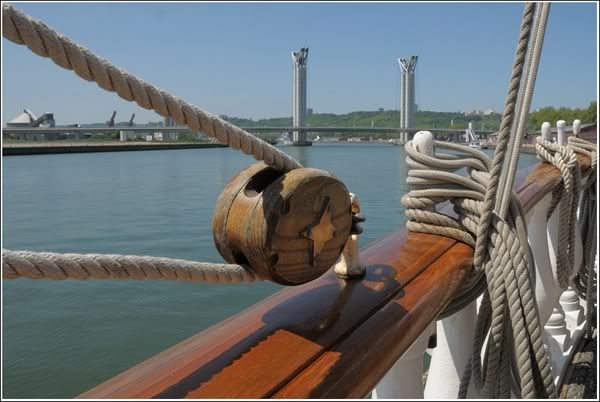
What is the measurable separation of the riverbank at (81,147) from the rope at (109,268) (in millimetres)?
26522

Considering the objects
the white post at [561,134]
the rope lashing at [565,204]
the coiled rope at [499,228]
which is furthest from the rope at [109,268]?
the white post at [561,134]

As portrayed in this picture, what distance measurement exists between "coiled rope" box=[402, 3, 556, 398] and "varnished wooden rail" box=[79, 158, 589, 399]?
7cm

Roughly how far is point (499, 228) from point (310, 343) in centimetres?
38

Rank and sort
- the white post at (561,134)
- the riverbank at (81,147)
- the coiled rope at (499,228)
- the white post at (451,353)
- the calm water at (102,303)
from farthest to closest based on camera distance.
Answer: the riverbank at (81,147) → the calm water at (102,303) → the white post at (561,134) → the white post at (451,353) → the coiled rope at (499,228)

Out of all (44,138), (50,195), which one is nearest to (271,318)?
(50,195)

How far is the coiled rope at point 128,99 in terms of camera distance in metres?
0.35

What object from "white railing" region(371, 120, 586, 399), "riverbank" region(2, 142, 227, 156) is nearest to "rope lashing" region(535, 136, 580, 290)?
"white railing" region(371, 120, 586, 399)

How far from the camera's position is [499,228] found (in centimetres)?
75

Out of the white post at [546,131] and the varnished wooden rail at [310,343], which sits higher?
the white post at [546,131]

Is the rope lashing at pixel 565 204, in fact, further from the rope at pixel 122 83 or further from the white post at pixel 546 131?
the rope at pixel 122 83

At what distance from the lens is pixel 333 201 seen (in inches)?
21.2

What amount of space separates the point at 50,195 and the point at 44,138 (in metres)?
29.6

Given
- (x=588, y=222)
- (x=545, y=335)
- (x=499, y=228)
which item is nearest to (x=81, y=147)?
(x=588, y=222)

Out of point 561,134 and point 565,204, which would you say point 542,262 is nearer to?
point 565,204
